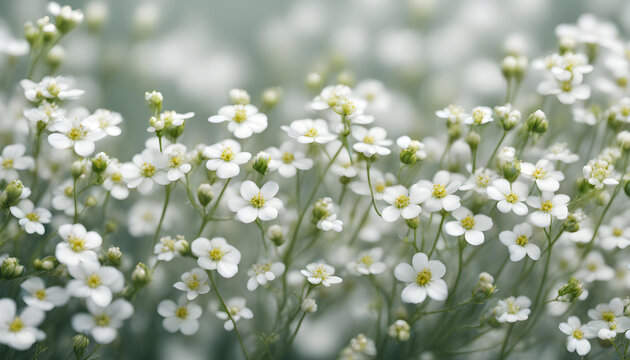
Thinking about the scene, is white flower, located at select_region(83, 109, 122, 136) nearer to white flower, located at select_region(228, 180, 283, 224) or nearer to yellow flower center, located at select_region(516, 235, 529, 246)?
white flower, located at select_region(228, 180, 283, 224)

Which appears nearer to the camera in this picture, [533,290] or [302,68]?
[533,290]

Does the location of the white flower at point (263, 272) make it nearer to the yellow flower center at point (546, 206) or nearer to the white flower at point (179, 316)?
the white flower at point (179, 316)

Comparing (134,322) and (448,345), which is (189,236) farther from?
(448,345)

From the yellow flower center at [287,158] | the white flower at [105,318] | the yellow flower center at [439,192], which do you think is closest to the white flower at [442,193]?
the yellow flower center at [439,192]

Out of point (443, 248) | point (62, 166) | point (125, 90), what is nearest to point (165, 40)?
point (125, 90)

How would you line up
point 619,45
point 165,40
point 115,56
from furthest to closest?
point 165,40 → point 115,56 → point 619,45

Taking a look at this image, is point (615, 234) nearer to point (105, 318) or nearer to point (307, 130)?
point (307, 130)
